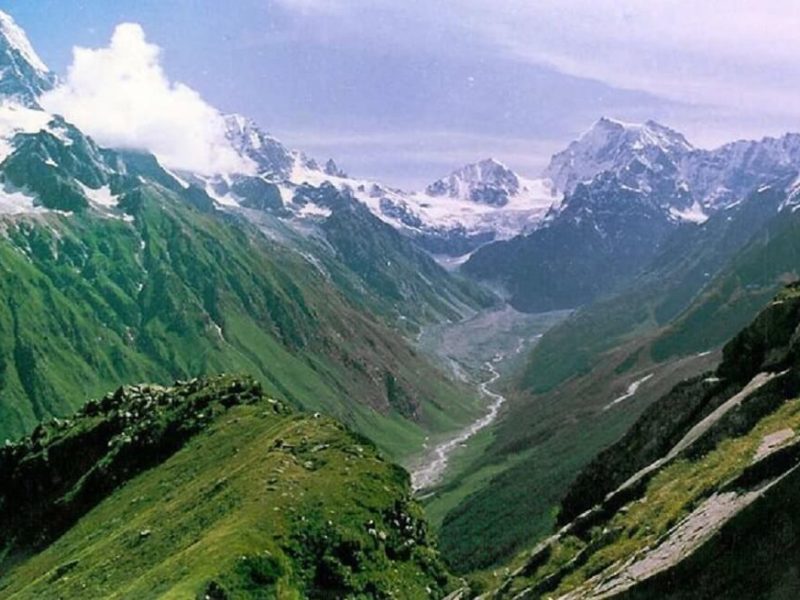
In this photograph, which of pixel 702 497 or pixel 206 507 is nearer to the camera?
pixel 702 497

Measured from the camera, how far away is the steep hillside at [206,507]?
184 feet

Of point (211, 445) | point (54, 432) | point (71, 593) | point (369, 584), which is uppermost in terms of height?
point (54, 432)

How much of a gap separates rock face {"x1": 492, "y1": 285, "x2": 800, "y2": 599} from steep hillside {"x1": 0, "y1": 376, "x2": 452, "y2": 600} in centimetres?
1534

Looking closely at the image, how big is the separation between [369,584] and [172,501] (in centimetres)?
3008

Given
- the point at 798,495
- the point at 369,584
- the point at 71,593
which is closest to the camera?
the point at 798,495

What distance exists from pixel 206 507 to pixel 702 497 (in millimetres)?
47441

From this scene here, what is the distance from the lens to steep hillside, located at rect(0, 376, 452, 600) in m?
56.1

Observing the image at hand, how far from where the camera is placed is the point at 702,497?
97.8 ft

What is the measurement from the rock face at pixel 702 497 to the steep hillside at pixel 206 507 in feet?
50.3

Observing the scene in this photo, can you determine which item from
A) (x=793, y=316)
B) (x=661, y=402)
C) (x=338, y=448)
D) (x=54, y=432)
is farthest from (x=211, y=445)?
(x=793, y=316)

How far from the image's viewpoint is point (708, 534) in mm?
24906

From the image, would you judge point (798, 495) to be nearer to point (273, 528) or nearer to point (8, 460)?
point (273, 528)

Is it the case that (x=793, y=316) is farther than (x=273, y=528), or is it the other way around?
(x=273, y=528)

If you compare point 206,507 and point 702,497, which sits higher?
point 206,507
